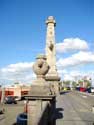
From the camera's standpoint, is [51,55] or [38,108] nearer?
[38,108]

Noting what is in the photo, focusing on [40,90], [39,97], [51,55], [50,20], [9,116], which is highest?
[50,20]

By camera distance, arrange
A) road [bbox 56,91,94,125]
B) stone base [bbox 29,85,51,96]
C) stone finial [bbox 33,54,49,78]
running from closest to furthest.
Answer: stone base [bbox 29,85,51,96], stone finial [bbox 33,54,49,78], road [bbox 56,91,94,125]

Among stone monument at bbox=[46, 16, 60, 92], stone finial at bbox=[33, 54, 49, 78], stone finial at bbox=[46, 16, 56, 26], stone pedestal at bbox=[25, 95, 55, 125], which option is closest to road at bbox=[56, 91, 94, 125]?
stone pedestal at bbox=[25, 95, 55, 125]

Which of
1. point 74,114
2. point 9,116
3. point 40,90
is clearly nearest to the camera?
point 40,90

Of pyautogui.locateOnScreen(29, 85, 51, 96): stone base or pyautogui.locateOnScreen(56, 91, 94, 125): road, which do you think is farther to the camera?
pyautogui.locateOnScreen(56, 91, 94, 125): road

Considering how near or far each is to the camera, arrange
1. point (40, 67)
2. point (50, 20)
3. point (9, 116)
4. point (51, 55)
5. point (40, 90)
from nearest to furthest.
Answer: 1. point (40, 90)
2. point (40, 67)
3. point (9, 116)
4. point (51, 55)
5. point (50, 20)

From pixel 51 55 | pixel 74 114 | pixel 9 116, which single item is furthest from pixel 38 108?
pixel 51 55

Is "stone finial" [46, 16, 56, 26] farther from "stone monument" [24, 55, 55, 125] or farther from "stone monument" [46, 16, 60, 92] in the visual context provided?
"stone monument" [24, 55, 55, 125]

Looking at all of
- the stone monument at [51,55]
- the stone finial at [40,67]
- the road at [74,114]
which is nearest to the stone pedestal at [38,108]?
the stone finial at [40,67]

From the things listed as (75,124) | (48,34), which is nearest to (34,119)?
(75,124)

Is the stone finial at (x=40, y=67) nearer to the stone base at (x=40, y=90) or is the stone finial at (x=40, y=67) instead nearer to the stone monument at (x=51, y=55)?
the stone base at (x=40, y=90)

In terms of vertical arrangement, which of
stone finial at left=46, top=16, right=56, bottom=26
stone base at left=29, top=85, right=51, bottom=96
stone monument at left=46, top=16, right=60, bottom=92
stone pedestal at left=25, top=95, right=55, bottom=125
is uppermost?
stone finial at left=46, top=16, right=56, bottom=26

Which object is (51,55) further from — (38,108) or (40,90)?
(38,108)

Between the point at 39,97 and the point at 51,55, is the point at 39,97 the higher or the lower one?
the lower one
